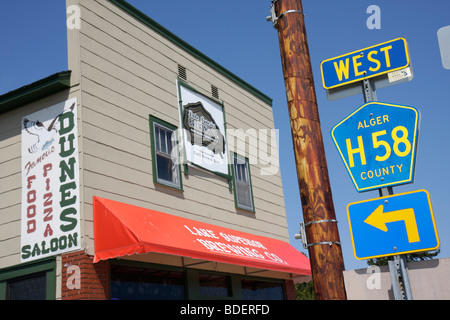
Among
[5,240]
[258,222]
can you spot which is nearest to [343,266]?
[5,240]

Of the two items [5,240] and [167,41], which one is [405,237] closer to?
[5,240]

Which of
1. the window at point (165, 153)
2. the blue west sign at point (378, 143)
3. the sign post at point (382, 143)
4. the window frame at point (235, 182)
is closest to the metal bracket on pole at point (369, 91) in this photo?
the sign post at point (382, 143)

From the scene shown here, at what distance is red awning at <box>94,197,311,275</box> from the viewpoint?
952 centimetres

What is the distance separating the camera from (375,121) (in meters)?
5.27

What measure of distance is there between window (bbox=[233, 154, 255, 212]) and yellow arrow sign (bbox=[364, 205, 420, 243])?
9.54 meters


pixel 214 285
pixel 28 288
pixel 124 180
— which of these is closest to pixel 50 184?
pixel 124 180

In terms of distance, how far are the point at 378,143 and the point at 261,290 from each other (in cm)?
1020

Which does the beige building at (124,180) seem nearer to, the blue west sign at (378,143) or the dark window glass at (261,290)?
the dark window glass at (261,290)

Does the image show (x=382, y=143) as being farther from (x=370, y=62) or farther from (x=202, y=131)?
(x=202, y=131)

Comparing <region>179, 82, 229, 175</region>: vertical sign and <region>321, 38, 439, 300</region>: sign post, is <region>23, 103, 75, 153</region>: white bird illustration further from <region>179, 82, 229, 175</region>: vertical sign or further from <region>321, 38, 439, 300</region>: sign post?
<region>321, 38, 439, 300</region>: sign post

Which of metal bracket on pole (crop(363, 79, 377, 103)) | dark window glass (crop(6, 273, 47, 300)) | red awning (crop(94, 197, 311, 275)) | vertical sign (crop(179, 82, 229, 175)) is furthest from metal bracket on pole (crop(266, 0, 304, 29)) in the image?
vertical sign (crop(179, 82, 229, 175))

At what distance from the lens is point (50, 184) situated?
10438 mm

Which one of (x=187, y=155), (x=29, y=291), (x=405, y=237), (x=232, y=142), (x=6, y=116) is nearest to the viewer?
(x=405, y=237)

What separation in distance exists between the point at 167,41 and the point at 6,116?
4.27 metres
